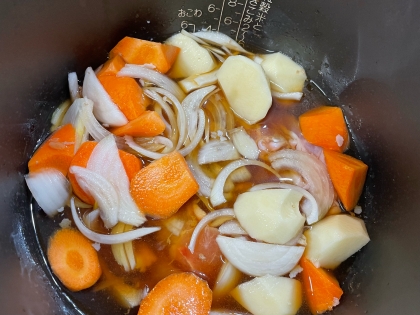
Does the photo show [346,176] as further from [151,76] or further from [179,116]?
[151,76]

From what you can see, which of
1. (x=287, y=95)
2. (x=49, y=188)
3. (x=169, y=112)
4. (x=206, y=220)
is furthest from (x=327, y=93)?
(x=49, y=188)

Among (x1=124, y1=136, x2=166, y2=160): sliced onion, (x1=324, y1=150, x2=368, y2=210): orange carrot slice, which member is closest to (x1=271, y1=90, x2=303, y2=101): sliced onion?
(x1=324, y1=150, x2=368, y2=210): orange carrot slice

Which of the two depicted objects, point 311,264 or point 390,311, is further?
point 311,264

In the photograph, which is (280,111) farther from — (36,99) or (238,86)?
(36,99)

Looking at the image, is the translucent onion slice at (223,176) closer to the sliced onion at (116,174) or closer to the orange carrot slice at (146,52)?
the sliced onion at (116,174)

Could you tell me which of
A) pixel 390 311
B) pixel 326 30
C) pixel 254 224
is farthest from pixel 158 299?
pixel 326 30

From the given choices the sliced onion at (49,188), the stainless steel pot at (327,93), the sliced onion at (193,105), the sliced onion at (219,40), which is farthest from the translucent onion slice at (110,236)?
the sliced onion at (219,40)
